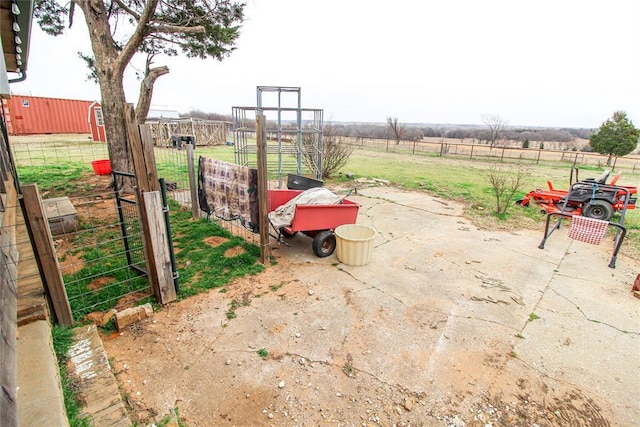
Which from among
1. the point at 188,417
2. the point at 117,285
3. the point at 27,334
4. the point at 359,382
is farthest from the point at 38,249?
the point at 359,382

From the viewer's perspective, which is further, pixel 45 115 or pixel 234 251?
pixel 45 115

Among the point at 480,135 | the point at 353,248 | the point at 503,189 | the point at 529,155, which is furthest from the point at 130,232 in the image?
the point at 480,135

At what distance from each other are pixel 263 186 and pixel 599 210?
6807 mm

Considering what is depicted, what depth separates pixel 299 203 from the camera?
4473 millimetres

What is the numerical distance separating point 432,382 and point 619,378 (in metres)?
1.53

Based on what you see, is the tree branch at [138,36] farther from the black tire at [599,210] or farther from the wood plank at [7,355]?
the black tire at [599,210]

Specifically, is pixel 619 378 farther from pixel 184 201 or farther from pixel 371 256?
pixel 184 201

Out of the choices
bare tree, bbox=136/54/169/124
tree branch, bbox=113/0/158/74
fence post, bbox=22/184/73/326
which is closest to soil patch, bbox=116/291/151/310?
fence post, bbox=22/184/73/326

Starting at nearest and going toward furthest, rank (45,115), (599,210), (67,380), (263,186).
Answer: (67,380) < (263,186) < (599,210) < (45,115)

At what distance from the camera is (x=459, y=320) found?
3178 mm

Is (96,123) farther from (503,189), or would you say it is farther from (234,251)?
(503,189)

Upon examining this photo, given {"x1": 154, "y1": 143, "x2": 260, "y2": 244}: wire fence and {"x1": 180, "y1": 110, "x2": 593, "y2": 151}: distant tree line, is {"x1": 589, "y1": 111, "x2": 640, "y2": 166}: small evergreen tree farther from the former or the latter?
{"x1": 154, "y1": 143, "x2": 260, "y2": 244}: wire fence

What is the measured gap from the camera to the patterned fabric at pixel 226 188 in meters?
4.33

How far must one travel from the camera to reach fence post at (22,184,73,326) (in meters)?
2.23
